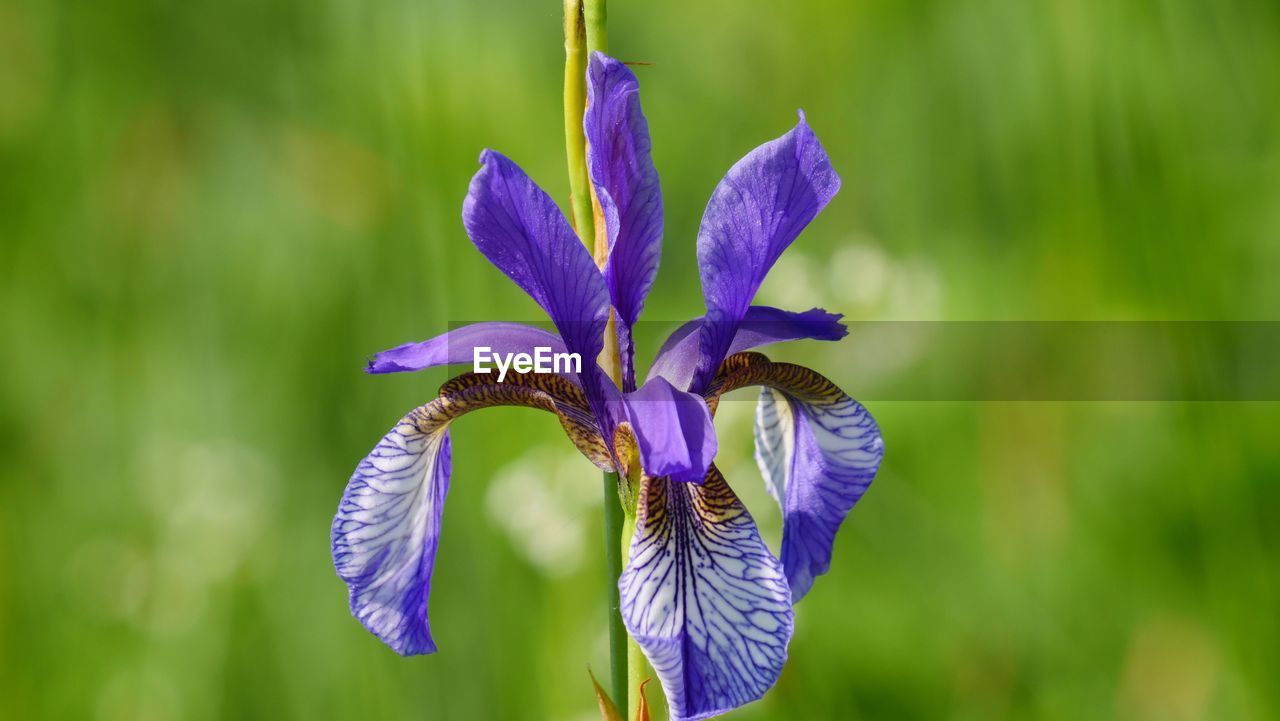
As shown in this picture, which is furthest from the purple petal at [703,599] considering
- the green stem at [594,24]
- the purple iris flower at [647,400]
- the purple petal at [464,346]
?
the green stem at [594,24]

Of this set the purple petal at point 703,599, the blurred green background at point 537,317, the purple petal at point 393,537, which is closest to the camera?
the purple petal at point 703,599

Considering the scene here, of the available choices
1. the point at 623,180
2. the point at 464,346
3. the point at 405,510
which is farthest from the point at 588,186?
the point at 405,510

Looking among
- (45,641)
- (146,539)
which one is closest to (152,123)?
(146,539)

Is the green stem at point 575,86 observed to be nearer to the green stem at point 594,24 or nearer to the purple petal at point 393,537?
the green stem at point 594,24

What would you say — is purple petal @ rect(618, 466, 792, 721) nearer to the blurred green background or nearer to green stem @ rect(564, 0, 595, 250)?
green stem @ rect(564, 0, 595, 250)

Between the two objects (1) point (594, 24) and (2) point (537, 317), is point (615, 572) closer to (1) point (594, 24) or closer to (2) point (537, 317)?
(1) point (594, 24)

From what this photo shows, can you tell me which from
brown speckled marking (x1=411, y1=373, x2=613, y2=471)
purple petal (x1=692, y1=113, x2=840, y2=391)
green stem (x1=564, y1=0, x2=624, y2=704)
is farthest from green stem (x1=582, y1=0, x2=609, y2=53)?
brown speckled marking (x1=411, y1=373, x2=613, y2=471)
